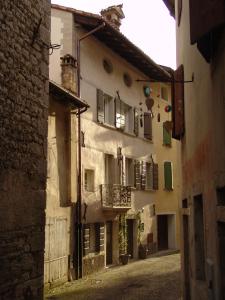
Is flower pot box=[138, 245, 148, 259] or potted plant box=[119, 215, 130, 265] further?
flower pot box=[138, 245, 148, 259]

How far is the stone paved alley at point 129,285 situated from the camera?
12.2m

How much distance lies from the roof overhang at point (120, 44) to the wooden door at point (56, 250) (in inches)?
263

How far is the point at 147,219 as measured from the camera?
21.1m

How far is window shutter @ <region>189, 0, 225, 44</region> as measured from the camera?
4585mm

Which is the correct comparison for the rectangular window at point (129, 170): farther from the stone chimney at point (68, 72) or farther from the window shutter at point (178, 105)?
the window shutter at point (178, 105)

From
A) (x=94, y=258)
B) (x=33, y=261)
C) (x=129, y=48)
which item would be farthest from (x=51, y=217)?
(x=129, y=48)

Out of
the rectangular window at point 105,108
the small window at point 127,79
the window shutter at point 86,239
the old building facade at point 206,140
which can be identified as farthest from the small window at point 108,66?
the old building facade at point 206,140

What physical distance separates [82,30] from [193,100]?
9793 mm

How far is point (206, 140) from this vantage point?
6.27 m

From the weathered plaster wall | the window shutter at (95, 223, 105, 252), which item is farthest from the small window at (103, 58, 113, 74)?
the weathered plaster wall

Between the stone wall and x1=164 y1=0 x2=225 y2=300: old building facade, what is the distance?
236 cm

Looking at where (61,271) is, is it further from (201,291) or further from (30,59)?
(30,59)

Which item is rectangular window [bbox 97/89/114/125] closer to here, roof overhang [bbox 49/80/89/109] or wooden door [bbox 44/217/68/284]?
roof overhang [bbox 49/80/89/109]

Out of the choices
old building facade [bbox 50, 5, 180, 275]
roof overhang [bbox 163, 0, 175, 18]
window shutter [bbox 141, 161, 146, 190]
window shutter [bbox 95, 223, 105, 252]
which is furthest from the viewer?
window shutter [bbox 141, 161, 146, 190]
